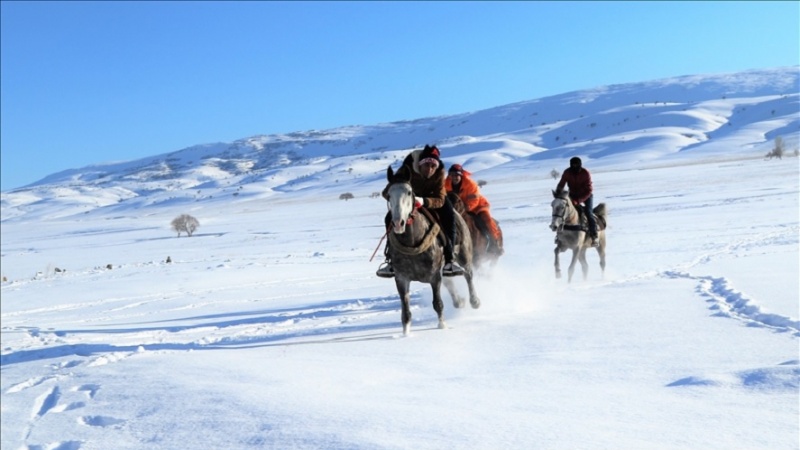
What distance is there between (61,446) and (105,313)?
9.88m

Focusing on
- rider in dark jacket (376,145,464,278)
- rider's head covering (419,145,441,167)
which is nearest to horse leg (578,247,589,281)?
rider in dark jacket (376,145,464,278)

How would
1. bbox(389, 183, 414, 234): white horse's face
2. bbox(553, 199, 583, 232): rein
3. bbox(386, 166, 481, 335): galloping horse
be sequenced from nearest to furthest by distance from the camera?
bbox(389, 183, 414, 234): white horse's face < bbox(386, 166, 481, 335): galloping horse < bbox(553, 199, 583, 232): rein

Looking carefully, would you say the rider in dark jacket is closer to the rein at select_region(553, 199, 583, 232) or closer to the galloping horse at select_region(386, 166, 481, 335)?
the galloping horse at select_region(386, 166, 481, 335)

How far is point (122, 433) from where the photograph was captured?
4.60 meters

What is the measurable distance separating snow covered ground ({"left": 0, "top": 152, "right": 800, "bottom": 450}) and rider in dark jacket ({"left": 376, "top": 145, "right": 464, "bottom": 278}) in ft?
2.56

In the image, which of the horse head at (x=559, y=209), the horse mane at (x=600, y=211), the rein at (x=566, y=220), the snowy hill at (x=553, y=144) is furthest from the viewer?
the snowy hill at (x=553, y=144)

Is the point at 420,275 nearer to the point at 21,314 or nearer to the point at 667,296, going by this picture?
the point at 667,296

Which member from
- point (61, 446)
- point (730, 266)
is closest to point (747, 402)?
point (61, 446)

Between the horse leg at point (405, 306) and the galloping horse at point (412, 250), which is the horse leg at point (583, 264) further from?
the horse leg at point (405, 306)

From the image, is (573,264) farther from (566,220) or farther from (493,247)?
(493,247)

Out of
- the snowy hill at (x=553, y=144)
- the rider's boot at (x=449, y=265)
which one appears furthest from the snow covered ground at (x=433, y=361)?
the snowy hill at (x=553, y=144)

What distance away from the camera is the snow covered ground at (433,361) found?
393 centimetres

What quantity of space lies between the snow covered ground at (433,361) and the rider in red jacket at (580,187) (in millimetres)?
1259

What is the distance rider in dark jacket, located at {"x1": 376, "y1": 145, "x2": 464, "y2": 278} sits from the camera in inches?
319
